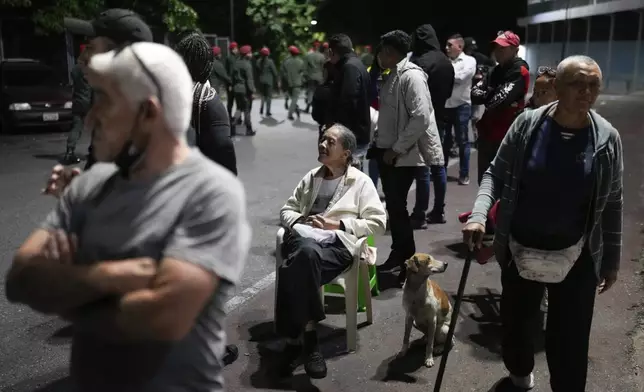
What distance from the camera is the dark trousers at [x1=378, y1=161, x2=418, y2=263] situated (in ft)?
17.9

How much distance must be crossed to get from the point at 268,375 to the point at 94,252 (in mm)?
2552

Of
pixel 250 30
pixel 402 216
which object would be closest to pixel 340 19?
pixel 250 30

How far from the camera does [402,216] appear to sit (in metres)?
5.45

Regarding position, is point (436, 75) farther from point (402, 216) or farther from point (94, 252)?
point (94, 252)

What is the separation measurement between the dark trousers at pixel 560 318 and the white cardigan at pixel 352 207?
3.61ft

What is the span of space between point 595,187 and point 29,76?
15.0 meters

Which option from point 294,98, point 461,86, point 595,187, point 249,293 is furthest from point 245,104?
point 595,187

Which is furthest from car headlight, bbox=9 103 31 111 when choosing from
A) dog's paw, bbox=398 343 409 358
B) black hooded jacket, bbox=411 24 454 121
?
dog's paw, bbox=398 343 409 358

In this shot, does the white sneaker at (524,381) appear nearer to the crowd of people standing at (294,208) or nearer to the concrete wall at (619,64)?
the crowd of people standing at (294,208)

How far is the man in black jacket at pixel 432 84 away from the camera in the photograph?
6.87 metres

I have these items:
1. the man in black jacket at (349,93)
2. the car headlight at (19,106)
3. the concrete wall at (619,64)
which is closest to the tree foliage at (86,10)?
the car headlight at (19,106)

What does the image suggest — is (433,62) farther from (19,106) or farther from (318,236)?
(19,106)

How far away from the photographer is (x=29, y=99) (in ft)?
47.3

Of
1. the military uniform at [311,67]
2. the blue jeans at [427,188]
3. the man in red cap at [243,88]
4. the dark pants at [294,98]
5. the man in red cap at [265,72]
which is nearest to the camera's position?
the blue jeans at [427,188]
